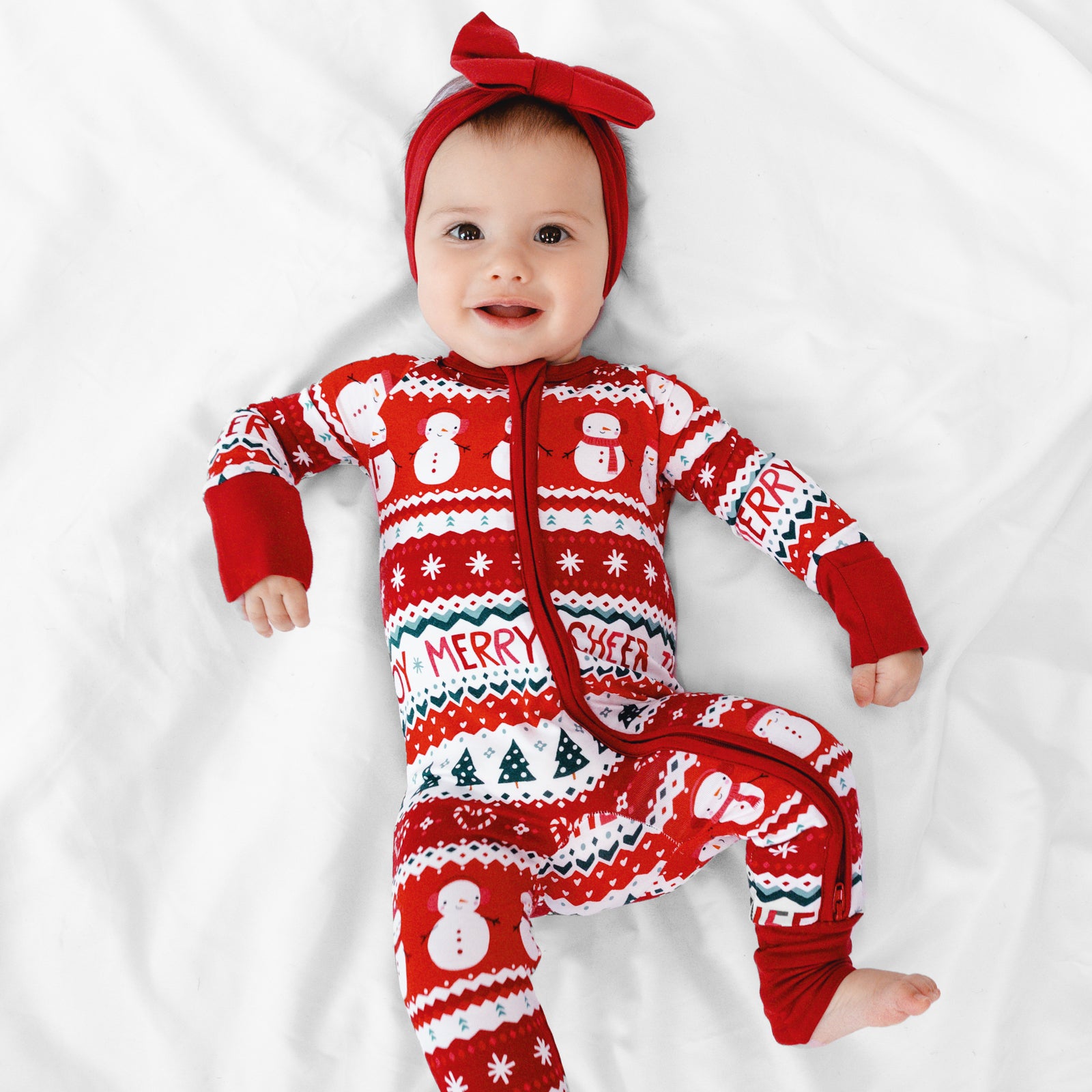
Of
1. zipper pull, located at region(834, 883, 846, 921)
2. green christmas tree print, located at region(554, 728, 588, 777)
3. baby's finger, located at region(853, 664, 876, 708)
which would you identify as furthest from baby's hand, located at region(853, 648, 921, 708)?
green christmas tree print, located at region(554, 728, 588, 777)

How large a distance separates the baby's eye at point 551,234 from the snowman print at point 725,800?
61cm

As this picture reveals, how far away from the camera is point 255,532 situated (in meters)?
1.12

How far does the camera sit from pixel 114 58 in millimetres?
1350

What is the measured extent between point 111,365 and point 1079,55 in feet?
4.29

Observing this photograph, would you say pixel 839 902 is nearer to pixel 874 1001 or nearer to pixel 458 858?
pixel 874 1001

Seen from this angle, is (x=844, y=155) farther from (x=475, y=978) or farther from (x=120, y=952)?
(x=120, y=952)

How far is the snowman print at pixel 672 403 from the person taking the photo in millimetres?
1236

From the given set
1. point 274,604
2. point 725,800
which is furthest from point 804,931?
point 274,604

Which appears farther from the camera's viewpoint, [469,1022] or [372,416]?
[372,416]

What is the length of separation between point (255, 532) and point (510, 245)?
414 millimetres

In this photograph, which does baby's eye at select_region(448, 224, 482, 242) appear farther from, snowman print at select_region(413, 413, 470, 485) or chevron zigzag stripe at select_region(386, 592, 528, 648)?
chevron zigzag stripe at select_region(386, 592, 528, 648)

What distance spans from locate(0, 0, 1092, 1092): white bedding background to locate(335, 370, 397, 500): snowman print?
0.24 feet

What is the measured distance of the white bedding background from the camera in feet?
3.64

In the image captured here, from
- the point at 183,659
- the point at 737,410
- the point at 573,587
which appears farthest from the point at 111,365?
the point at 737,410
